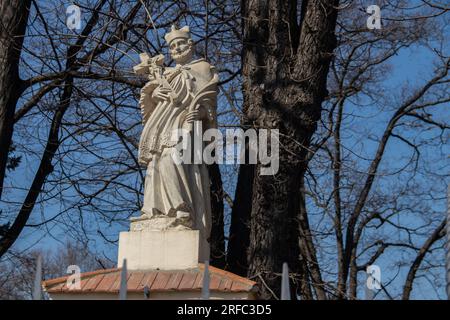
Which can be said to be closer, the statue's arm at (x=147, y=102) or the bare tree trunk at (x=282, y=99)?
the statue's arm at (x=147, y=102)

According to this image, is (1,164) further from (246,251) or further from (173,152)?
(173,152)

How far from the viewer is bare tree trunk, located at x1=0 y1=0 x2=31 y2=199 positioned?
40.5 ft

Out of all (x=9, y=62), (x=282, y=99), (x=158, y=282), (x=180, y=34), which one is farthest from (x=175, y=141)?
(x=9, y=62)

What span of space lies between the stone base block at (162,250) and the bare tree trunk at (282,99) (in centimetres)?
261

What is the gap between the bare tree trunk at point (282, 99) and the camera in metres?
11.5

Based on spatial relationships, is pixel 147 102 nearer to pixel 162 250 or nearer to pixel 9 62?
pixel 162 250

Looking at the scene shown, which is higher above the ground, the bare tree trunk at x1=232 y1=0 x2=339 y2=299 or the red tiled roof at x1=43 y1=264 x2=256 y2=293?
the bare tree trunk at x1=232 y1=0 x2=339 y2=299

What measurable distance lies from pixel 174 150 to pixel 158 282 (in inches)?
55.7

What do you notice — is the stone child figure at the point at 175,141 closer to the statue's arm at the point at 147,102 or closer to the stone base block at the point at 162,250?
the statue's arm at the point at 147,102

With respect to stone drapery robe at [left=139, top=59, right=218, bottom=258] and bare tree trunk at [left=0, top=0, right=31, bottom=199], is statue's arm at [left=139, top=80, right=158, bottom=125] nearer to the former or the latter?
stone drapery robe at [left=139, top=59, right=218, bottom=258]

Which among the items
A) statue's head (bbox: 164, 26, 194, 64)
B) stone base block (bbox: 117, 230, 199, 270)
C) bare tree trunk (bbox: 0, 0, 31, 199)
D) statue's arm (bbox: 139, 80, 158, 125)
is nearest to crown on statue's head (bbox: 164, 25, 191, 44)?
Answer: statue's head (bbox: 164, 26, 194, 64)

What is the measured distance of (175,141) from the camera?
29.8ft

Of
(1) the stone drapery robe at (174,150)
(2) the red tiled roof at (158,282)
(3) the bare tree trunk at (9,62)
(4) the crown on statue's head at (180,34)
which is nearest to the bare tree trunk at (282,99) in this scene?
(1) the stone drapery robe at (174,150)

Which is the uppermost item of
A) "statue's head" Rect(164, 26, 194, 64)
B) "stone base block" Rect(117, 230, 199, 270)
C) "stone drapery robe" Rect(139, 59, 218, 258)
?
"statue's head" Rect(164, 26, 194, 64)
